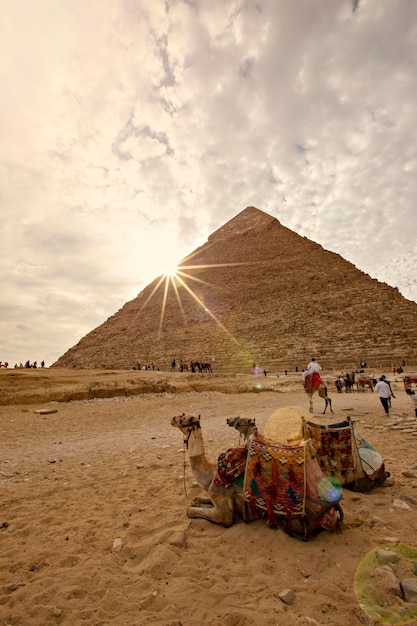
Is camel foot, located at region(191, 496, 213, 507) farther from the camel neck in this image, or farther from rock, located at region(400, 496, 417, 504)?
rock, located at region(400, 496, 417, 504)

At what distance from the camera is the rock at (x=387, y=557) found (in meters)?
2.07

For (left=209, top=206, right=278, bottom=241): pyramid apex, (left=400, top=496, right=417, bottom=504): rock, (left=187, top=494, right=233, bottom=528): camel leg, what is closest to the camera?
(left=187, top=494, right=233, bottom=528): camel leg

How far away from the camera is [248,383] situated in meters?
16.5

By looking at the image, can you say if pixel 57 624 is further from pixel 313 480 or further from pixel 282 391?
pixel 282 391

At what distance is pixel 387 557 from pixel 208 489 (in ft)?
4.20

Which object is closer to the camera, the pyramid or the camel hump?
the camel hump

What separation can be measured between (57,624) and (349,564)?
5.63ft

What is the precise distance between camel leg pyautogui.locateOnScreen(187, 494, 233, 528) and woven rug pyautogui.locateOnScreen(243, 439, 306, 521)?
177 mm

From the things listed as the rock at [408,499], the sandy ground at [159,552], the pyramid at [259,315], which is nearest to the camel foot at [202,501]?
the sandy ground at [159,552]

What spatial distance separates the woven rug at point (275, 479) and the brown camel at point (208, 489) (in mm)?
147

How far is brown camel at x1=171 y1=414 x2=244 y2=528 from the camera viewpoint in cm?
265

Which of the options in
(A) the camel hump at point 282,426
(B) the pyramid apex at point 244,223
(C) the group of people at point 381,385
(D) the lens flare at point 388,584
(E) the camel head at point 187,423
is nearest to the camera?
(D) the lens flare at point 388,584

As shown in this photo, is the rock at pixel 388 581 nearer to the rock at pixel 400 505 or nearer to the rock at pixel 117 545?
the rock at pixel 400 505

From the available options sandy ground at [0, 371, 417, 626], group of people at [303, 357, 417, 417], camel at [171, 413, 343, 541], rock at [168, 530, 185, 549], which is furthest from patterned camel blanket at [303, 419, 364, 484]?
group of people at [303, 357, 417, 417]
